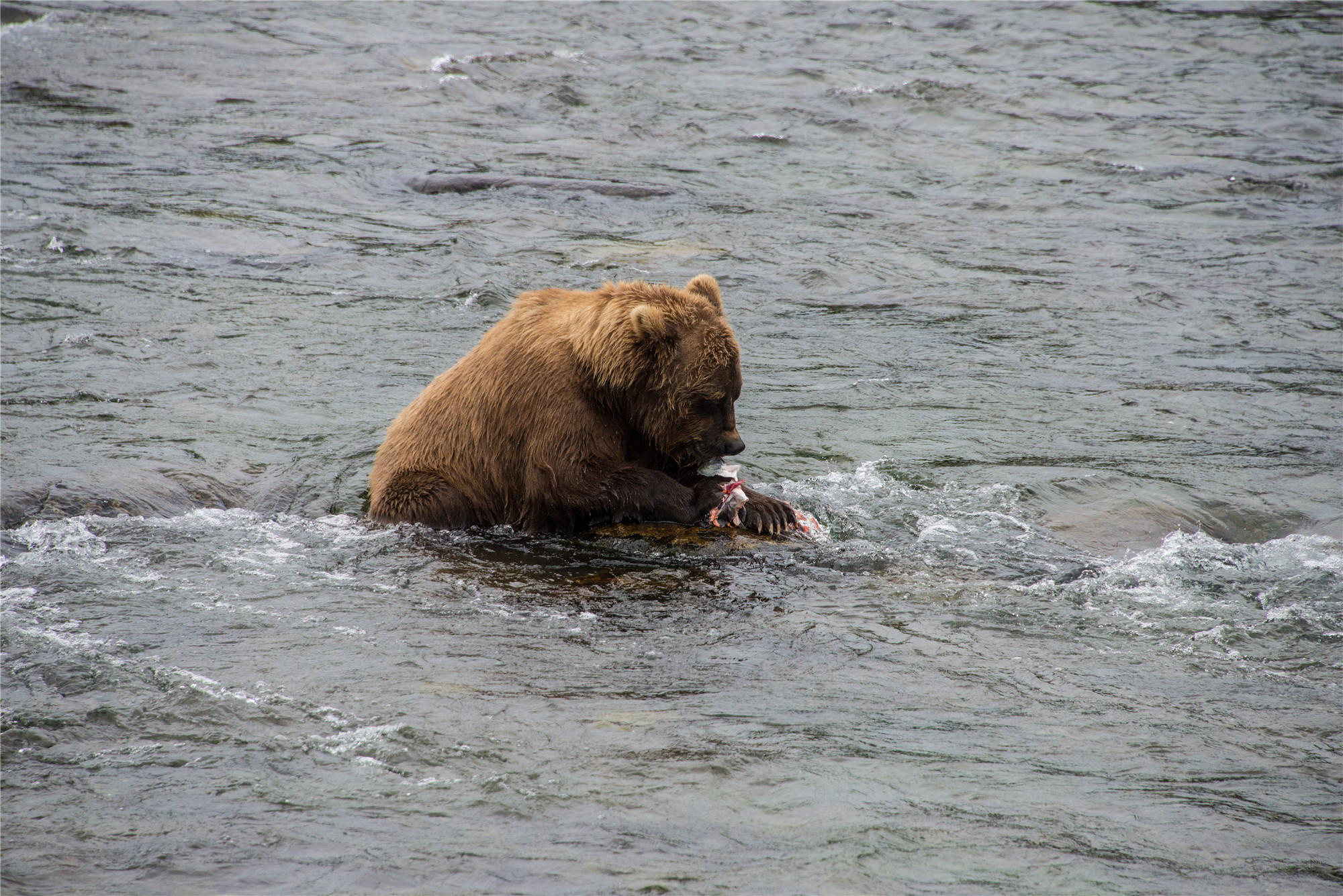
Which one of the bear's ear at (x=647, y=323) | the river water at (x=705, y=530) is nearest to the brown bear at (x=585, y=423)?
the bear's ear at (x=647, y=323)

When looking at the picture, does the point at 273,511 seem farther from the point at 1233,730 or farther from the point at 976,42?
the point at 976,42

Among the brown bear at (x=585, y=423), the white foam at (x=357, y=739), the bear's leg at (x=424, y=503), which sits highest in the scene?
the brown bear at (x=585, y=423)

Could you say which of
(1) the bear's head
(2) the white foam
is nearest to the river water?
(2) the white foam

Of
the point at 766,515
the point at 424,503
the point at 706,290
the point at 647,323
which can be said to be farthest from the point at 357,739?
the point at 706,290

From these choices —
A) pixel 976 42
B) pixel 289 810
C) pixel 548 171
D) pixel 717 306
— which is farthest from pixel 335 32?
pixel 289 810

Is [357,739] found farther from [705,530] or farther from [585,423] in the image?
[705,530]

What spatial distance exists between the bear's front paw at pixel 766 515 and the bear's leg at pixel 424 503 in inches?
57.4

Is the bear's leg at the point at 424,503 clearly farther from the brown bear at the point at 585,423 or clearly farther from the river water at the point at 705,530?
the river water at the point at 705,530

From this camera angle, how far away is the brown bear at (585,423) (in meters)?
5.98

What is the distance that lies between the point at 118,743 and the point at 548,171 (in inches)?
409

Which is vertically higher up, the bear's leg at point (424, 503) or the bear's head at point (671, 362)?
the bear's head at point (671, 362)

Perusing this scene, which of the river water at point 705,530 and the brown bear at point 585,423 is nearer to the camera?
the river water at point 705,530

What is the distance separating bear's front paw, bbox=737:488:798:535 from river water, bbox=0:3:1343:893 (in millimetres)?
127

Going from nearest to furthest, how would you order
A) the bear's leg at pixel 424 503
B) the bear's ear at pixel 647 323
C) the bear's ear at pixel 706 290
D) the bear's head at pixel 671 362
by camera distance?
the bear's ear at pixel 647 323
the bear's head at pixel 671 362
the bear's ear at pixel 706 290
the bear's leg at pixel 424 503
